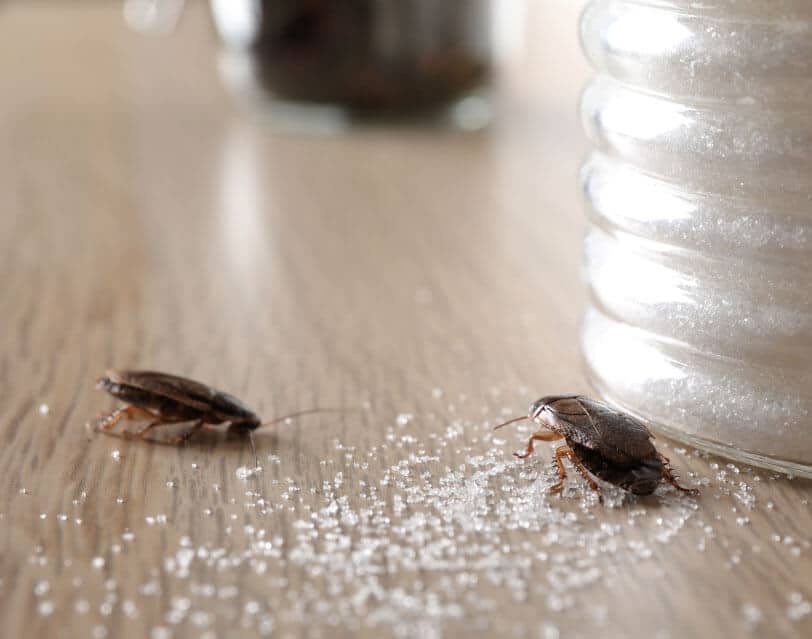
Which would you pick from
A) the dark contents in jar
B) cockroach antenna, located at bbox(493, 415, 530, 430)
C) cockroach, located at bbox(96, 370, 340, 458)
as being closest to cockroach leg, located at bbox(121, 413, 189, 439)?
cockroach, located at bbox(96, 370, 340, 458)

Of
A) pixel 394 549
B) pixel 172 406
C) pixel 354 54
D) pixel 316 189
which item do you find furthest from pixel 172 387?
pixel 354 54

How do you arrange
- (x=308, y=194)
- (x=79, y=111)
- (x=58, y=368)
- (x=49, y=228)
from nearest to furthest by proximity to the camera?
(x=58, y=368), (x=49, y=228), (x=308, y=194), (x=79, y=111)

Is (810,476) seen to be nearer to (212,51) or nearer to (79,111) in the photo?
(79,111)

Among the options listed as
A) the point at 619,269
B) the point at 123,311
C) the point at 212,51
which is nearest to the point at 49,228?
the point at 123,311

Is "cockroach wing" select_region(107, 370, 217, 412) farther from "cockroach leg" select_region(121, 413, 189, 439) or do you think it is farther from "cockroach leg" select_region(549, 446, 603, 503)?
"cockroach leg" select_region(549, 446, 603, 503)

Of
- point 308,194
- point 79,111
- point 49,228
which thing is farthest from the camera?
point 79,111
